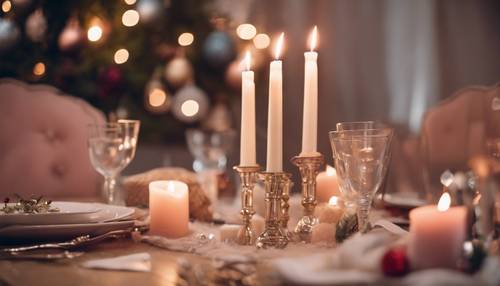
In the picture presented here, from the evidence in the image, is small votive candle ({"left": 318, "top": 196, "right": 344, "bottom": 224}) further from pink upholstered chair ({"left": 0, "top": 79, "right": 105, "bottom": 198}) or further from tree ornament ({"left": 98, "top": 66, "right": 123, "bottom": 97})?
tree ornament ({"left": 98, "top": 66, "right": 123, "bottom": 97})

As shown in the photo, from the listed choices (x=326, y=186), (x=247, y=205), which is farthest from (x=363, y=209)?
(x=326, y=186)

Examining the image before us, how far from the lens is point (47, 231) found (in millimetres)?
1111

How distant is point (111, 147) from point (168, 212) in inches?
15.6

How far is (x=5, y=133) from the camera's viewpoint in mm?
2297

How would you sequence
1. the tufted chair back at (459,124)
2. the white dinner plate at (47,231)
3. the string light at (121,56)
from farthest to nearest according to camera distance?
1. the string light at (121,56)
2. the tufted chair back at (459,124)
3. the white dinner plate at (47,231)

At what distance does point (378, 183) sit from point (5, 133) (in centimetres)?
155

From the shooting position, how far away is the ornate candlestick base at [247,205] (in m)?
1.16

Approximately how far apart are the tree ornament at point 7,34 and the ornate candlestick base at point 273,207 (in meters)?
1.97

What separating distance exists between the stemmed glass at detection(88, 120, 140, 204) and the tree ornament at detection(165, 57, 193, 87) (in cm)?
179

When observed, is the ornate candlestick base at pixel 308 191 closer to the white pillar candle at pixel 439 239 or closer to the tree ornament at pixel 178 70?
the white pillar candle at pixel 439 239

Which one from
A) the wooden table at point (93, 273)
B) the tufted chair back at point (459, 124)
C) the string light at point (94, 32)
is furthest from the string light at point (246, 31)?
the wooden table at point (93, 273)

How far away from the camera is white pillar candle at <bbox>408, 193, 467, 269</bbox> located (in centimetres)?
73

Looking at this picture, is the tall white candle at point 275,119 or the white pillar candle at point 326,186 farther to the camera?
the white pillar candle at point 326,186

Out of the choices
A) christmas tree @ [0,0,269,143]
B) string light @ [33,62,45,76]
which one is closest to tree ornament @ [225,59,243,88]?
christmas tree @ [0,0,269,143]
